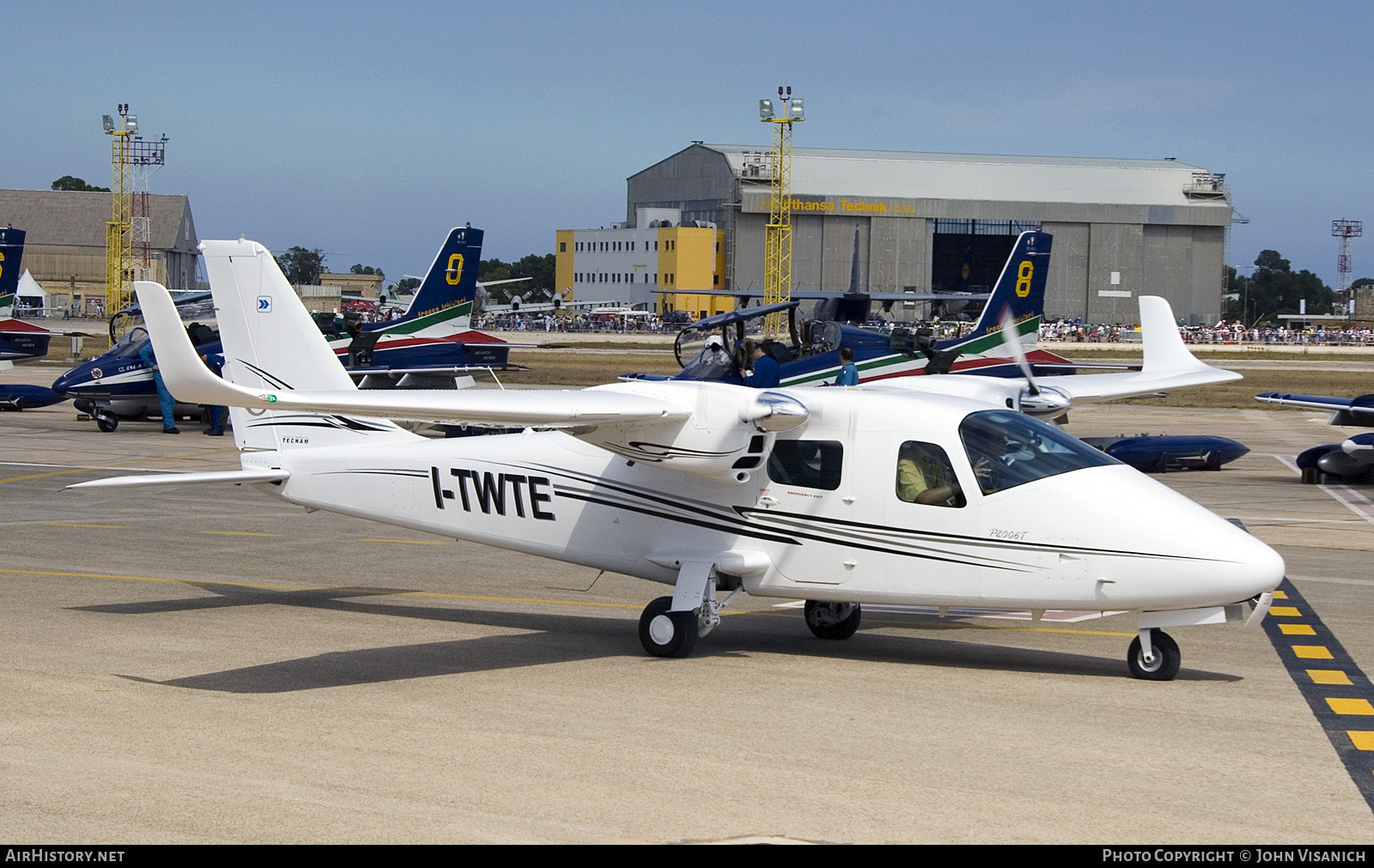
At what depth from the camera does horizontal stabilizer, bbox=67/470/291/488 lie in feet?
41.7

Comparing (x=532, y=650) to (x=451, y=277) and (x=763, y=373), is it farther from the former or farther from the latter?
(x=451, y=277)

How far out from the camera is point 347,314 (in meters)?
38.4

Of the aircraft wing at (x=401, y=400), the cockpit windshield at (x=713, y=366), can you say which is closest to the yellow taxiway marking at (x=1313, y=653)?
the aircraft wing at (x=401, y=400)

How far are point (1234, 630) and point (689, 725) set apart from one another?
22.8 feet

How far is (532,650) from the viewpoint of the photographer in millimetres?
12969

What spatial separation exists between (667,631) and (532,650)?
56.2 inches

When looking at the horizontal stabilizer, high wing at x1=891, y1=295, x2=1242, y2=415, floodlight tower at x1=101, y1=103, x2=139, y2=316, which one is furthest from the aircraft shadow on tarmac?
floodlight tower at x1=101, y1=103, x2=139, y2=316

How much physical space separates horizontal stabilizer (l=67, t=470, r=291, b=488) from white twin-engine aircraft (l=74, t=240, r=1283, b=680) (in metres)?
0.04

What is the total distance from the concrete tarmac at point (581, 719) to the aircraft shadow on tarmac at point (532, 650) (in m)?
0.05

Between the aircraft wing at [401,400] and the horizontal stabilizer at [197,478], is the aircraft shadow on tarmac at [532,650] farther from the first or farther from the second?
the aircraft wing at [401,400]

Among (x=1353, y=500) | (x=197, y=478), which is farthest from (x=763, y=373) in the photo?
(x=197, y=478)

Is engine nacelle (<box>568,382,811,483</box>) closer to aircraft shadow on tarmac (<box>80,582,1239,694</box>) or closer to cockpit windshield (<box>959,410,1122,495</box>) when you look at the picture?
cockpit windshield (<box>959,410,1122,495</box>)
